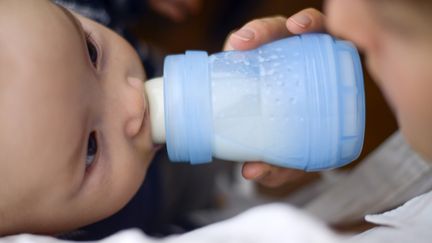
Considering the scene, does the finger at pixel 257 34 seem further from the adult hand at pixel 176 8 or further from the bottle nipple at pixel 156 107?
the adult hand at pixel 176 8

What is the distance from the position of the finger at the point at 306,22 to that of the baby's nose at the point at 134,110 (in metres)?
0.16

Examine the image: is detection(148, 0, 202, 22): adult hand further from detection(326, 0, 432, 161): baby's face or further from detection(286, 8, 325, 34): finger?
detection(326, 0, 432, 161): baby's face

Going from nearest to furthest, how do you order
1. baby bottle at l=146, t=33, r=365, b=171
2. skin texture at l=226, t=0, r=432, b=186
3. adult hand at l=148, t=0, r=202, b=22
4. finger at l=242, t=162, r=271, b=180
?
skin texture at l=226, t=0, r=432, b=186
baby bottle at l=146, t=33, r=365, b=171
finger at l=242, t=162, r=271, b=180
adult hand at l=148, t=0, r=202, b=22

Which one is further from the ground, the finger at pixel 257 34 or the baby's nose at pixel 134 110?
the finger at pixel 257 34

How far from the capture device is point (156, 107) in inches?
20.8

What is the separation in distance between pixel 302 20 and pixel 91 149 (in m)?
0.25

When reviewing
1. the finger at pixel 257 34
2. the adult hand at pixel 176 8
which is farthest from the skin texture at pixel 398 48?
the adult hand at pixel 176 8

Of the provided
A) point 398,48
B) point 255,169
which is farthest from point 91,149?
point 398,48

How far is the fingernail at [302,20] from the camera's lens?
20.4 inches

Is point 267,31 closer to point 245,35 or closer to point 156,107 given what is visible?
point 245,35

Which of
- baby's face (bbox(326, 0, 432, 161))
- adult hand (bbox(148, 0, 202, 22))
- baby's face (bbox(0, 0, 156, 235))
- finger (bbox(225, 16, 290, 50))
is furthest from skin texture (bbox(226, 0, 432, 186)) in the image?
adult hand (bbox(148, 0, 202, 22))

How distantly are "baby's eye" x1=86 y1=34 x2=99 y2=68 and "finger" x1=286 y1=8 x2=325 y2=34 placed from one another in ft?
0.66

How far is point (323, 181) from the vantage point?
851 mm

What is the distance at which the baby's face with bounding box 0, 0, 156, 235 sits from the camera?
0.48m
